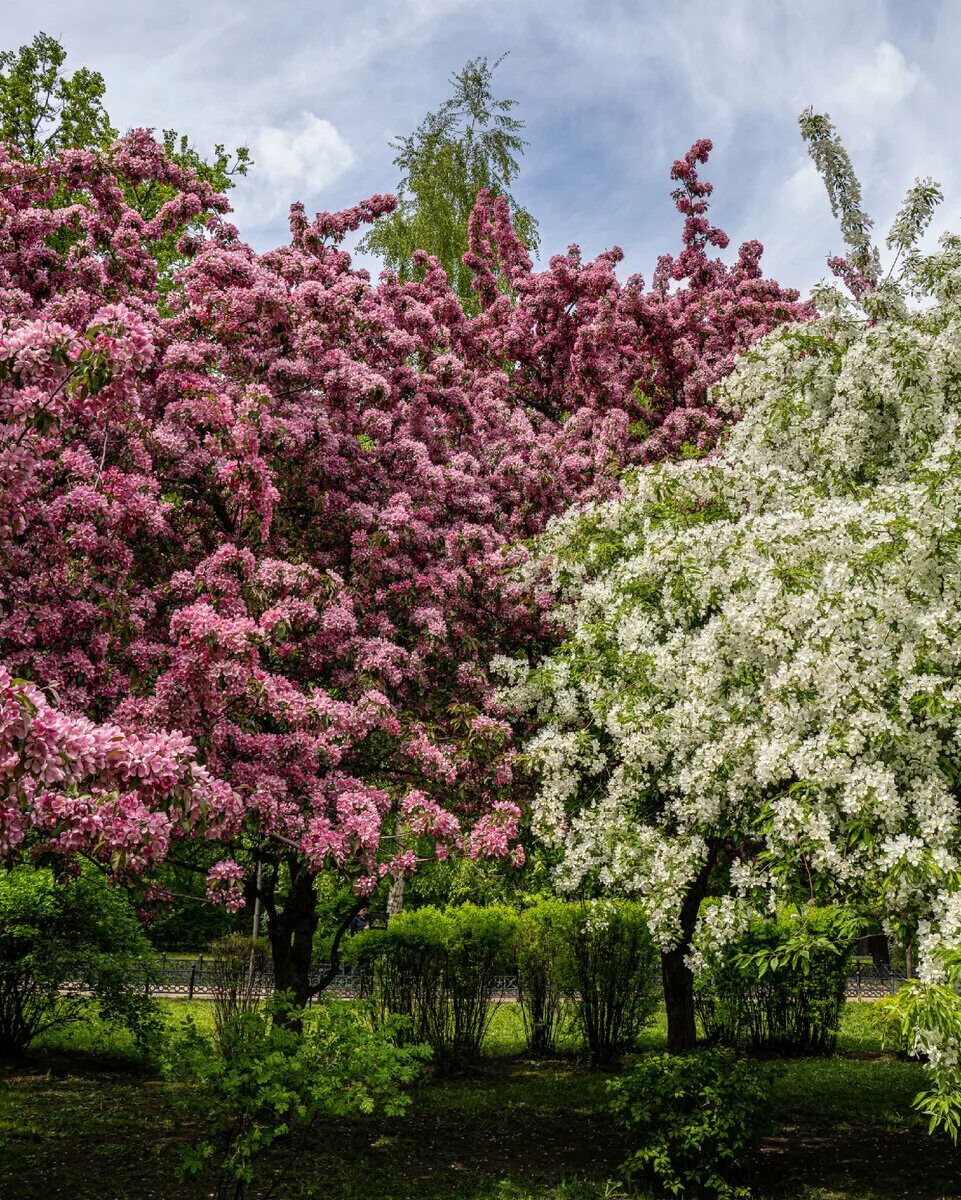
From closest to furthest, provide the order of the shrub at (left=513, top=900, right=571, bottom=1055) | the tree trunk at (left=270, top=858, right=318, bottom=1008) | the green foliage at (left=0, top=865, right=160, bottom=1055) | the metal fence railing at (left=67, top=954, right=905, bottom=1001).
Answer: the tree trunk at (left=270, top=858, right=318, bottom=1008), the green foliage at (left=0, top=865, right=160, bottom=1055), the shrub at (left=513, top=900, right=571, bottom=1055), the metal fence railing at (left=67, top=954, right=905, bottom=1001)

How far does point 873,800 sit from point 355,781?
4022 mm

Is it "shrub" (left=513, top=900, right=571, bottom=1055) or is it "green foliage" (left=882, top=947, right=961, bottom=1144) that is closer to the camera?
"green foliage" (left=882, top=947, right=961, bottom=1144)

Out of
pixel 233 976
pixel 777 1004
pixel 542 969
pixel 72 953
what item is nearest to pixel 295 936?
pixel 233 976

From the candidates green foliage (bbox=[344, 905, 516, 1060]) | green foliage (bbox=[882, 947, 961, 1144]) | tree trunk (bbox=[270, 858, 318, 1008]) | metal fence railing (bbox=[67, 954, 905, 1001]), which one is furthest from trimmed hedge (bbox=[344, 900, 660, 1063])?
green foliage (bbox=[882, 947, 961, 1144])

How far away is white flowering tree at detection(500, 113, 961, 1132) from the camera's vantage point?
5820mm

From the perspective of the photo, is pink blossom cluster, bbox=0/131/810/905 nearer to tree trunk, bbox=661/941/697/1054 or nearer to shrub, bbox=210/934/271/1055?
tree trunk, bbox=661/941/697/1054

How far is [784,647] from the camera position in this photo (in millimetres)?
6590

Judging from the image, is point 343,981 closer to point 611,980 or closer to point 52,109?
point 611,980

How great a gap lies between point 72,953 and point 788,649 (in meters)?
8.53

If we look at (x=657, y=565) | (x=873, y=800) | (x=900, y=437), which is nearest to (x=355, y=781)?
(x=657, y=565)

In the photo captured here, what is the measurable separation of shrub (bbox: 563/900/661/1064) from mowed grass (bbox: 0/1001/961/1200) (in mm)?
654

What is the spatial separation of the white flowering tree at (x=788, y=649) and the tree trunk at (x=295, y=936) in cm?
272

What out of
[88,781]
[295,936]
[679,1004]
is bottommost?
[679,1004]

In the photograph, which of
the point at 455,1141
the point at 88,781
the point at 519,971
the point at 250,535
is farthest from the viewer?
the point at 519,971
